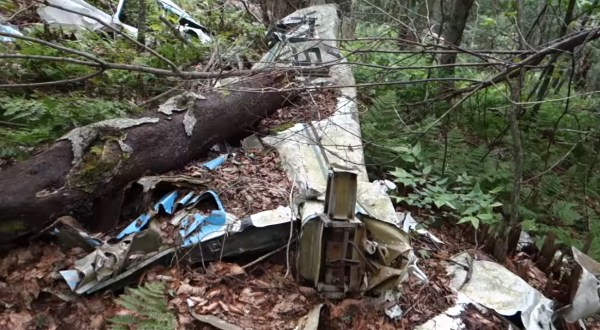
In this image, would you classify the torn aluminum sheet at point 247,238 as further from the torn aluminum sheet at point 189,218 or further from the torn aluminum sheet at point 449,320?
the torn aluminum sheet at point 449,320

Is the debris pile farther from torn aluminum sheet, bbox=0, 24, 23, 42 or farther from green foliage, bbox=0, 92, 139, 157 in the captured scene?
torn aluminum sheet, bbox=0, 24, 23, 42

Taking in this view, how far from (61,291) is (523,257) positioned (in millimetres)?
3449

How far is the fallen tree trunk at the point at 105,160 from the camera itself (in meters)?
2.53

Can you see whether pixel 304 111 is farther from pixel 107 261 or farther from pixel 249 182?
pixel 107 261

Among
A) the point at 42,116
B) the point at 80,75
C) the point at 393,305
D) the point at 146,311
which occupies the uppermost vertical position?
the point at 80,75

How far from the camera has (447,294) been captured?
2795mm

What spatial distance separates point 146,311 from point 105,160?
1.17 m

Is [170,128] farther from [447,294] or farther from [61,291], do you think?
[447,294]

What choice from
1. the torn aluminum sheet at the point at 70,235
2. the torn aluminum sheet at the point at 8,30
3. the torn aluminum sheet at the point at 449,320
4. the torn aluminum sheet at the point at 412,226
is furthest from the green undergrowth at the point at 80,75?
the torn aluminum sheet at the point at 449,320

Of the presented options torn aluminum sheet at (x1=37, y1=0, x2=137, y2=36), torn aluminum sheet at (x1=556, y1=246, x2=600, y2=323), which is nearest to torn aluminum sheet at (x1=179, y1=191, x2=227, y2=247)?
torn aluminum sheet at (x1=556, y1=246, x2=600, y2=323)

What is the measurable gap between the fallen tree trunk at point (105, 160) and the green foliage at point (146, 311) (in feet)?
2.65

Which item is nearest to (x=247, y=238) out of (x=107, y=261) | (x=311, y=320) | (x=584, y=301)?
(x=311, y=320)

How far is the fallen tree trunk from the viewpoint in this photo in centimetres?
253

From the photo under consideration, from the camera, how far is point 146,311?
2.21 metres
